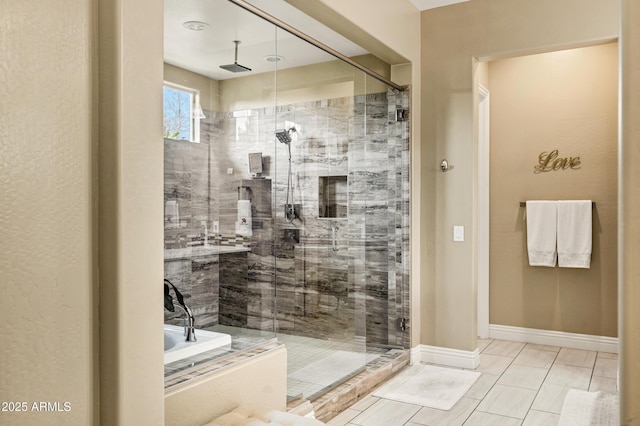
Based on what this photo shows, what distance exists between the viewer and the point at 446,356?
399 centimetres

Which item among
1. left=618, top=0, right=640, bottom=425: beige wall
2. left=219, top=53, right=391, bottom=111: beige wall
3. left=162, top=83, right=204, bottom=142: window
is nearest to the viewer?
left=618, top=0, right=640, bottom=425: beige wall

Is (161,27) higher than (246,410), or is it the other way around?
(161,27)

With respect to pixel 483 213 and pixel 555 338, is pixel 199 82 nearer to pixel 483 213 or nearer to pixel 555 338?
pixel 483 213

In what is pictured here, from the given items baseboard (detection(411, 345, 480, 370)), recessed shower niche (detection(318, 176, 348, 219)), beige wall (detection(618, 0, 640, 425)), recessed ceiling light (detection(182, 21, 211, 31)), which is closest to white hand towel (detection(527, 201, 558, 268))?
baseboard (detection(411, 345, 480, 370))

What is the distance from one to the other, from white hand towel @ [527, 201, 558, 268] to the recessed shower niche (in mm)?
1902

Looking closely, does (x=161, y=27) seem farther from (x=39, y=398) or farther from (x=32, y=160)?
(x=39, y=398)

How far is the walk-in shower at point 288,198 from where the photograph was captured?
2.43 meters

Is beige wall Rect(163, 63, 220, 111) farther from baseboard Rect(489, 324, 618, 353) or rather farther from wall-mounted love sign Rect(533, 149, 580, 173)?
baseboard Rect(489, 324, 618, 353)

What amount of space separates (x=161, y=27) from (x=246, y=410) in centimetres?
149

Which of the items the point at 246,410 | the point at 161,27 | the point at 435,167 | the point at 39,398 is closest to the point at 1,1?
the point at 161,27

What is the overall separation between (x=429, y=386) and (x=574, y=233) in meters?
1.94

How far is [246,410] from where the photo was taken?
6.87ft

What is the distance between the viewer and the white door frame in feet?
15.6

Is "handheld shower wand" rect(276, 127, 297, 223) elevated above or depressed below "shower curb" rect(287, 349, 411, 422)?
above
